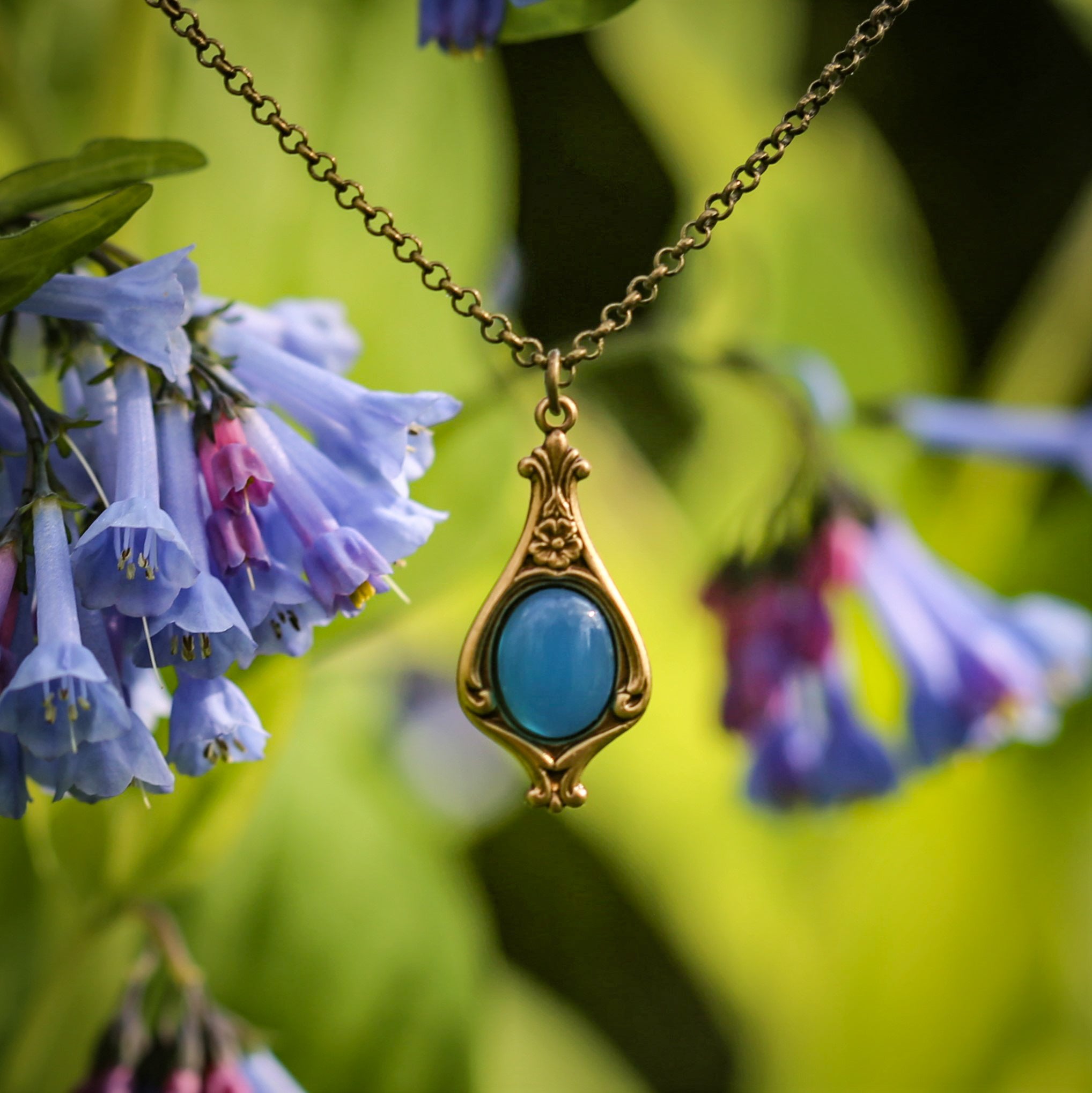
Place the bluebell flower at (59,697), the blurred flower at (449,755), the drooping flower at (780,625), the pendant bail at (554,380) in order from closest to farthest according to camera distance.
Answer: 1. the bluebell flower at (59,697)
2. the pendant bail at (554,380)
3. the drooping flower at (780,625)
4. the blurred flower at (449,755)

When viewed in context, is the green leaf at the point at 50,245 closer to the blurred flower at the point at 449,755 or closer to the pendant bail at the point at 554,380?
the pendant bail at the point at 554,380

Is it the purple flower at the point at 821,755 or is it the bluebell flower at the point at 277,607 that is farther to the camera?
the purple flower at the point at 821,755

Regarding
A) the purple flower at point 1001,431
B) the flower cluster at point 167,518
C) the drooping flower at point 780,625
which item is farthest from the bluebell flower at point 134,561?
the purple flower at point 1001,431

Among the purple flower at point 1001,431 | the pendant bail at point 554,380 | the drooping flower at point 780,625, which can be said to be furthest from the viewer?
the purple flower at point 1001,431

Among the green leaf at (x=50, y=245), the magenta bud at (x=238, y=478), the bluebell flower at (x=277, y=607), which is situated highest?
the green leaf at (x=50, y=245)

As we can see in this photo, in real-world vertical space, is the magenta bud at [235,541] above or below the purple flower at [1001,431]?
below

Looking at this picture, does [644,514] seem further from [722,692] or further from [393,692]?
[722,692]

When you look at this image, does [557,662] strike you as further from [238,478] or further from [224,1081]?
[224,1081]

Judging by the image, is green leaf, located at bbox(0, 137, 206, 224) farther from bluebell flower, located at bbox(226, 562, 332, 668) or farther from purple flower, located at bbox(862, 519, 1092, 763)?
purple flower, located at bbox(862, 519, 1092, 763)
